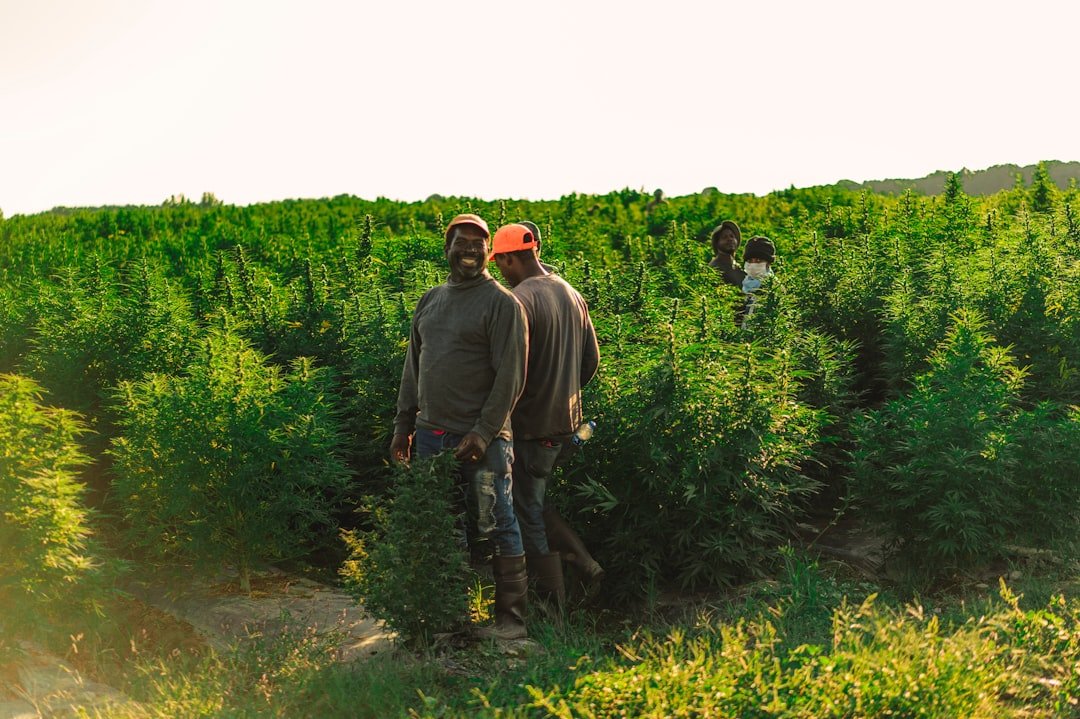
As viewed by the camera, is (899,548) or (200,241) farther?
(200,241)

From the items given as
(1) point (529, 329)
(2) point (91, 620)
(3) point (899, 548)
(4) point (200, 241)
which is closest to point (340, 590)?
(2) point (91, 620)

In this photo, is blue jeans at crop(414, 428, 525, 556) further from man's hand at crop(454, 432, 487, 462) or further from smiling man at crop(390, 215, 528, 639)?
man's hand at crop(454, 432, 487, 462)

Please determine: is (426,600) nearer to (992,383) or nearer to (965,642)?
(965,642)

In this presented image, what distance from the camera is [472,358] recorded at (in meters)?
6.19

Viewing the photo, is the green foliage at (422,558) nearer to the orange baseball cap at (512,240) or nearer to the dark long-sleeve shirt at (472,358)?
the dark long-sleeve shirt at (472,358)

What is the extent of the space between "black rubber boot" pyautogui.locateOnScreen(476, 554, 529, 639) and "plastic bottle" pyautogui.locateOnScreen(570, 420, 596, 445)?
799 millimetres

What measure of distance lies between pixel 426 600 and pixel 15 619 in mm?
2683

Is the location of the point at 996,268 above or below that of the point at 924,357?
above

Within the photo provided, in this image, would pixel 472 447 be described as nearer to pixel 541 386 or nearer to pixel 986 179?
pixel 541 386

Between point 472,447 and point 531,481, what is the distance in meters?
0.72

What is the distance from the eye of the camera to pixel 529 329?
6.45m

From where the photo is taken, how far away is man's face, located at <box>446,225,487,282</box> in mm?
6148

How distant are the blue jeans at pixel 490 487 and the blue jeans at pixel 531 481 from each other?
0.23 metres

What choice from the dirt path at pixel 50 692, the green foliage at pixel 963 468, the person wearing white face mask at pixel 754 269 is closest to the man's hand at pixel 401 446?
the dirt path at pixel 50 692
